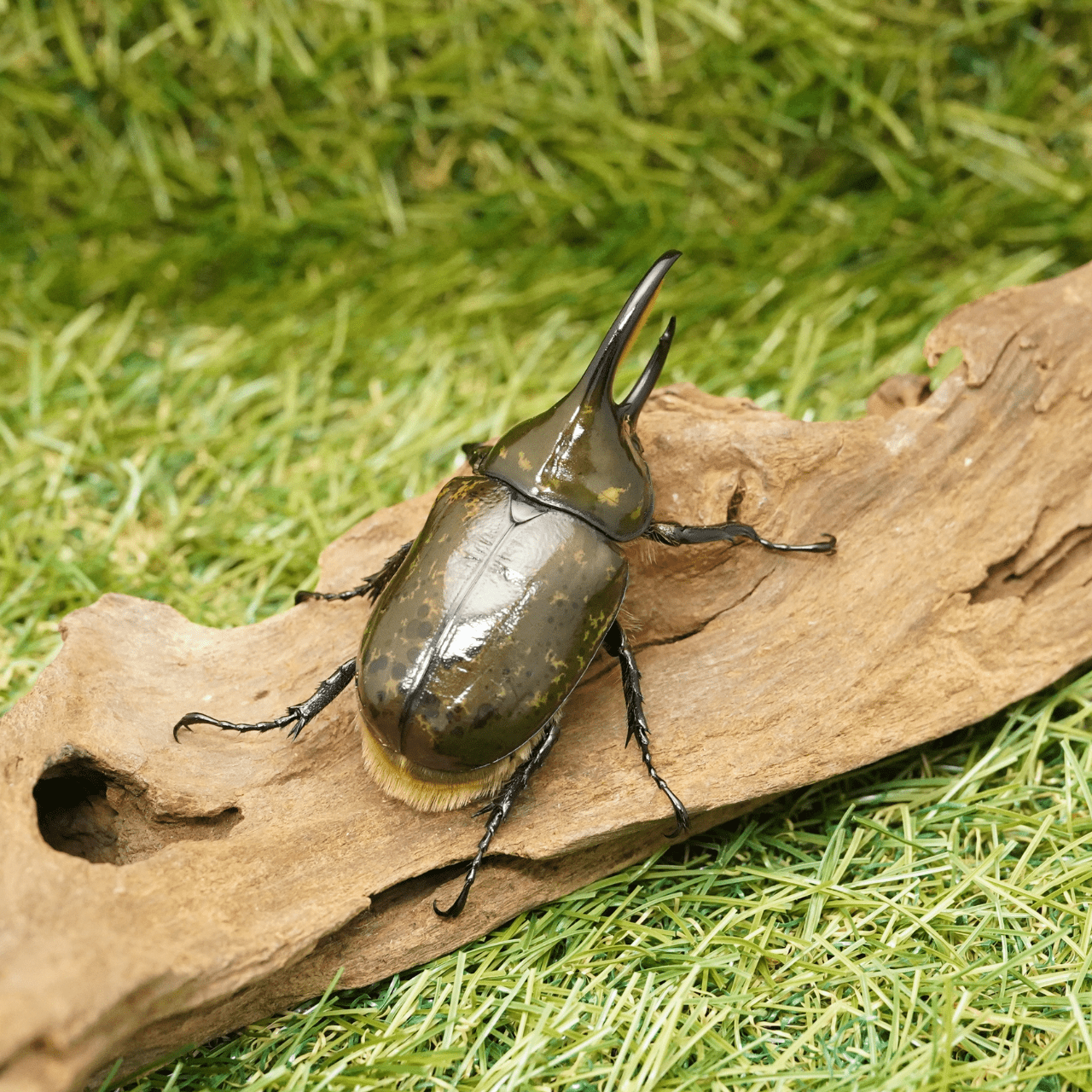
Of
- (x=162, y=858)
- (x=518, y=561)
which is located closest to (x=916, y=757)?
(x=518, y=561)

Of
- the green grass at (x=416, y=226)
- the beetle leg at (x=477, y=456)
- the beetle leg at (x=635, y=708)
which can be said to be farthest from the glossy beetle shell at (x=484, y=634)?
the green grass at (x=416, y=226)

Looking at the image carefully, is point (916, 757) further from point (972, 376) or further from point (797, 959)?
point (972, 376)

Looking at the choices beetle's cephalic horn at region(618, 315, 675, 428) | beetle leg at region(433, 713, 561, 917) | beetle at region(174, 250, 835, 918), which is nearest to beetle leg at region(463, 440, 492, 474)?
beetle at region(174, 250, 835, 918)

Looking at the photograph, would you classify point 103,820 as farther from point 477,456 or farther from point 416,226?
point 416,226

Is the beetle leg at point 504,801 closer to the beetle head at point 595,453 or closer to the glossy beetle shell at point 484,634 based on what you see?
the glossy beetle shell at point 484,634

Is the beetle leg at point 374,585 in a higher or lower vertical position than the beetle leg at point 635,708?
higher

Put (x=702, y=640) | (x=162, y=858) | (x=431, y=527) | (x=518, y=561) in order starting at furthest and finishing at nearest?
1. (x=702, y=640)
2. (x=431, y=527)
3. (x=518, y=561)
4. (x=162, y=858)

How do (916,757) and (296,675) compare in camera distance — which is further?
(916,757)

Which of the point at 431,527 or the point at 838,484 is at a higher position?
the point at 431,527

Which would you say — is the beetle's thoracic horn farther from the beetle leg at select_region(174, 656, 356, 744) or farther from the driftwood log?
the beetle leg at select_region(174, 656, 356, 744)
